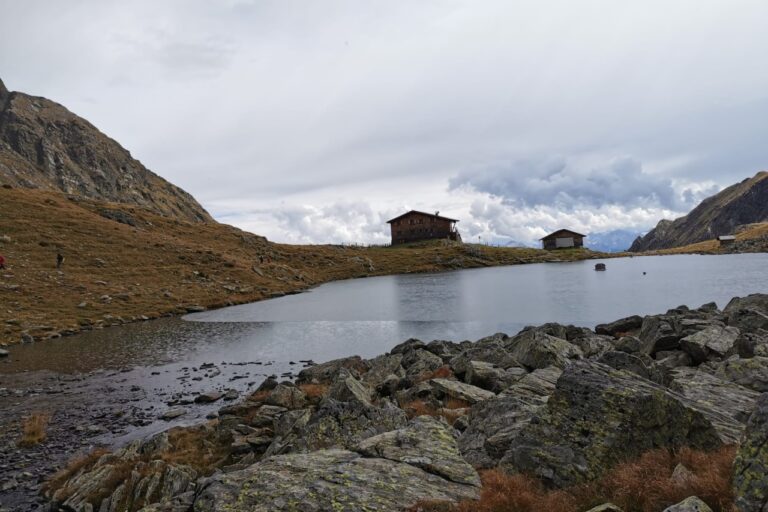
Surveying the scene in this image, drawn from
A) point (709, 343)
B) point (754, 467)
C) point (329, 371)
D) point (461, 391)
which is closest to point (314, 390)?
point (329, 371)

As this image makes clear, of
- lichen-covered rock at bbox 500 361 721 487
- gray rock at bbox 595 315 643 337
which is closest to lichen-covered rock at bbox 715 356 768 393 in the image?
lichen-covered rock at bbox 500 361 721 487

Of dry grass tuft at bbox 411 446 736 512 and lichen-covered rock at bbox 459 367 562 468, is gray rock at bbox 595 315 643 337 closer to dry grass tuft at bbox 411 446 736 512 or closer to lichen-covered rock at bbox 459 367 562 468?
lichen-covered rock at bbox 459 367 562 468

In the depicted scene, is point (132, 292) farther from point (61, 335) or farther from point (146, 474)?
point (146, 474)

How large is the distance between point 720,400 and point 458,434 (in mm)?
8227

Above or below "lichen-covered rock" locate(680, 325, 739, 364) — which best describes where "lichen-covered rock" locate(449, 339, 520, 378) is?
below

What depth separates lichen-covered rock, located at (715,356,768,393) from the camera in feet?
55.5

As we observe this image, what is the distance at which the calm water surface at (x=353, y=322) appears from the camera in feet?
147

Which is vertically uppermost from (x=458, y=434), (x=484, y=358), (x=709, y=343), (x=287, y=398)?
(x=709, y=343)

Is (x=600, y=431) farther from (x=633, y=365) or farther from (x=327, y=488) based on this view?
(x=633, y=365)

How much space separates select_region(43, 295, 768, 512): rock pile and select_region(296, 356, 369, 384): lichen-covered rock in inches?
142

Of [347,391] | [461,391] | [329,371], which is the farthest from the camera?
[329,371]

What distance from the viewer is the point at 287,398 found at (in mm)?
25688

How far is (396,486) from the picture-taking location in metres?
10.0

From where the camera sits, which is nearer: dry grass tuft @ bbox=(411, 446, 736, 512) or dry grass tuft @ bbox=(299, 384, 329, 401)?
dry grass tuft @ bbox=(411, 446, 736, 512)
